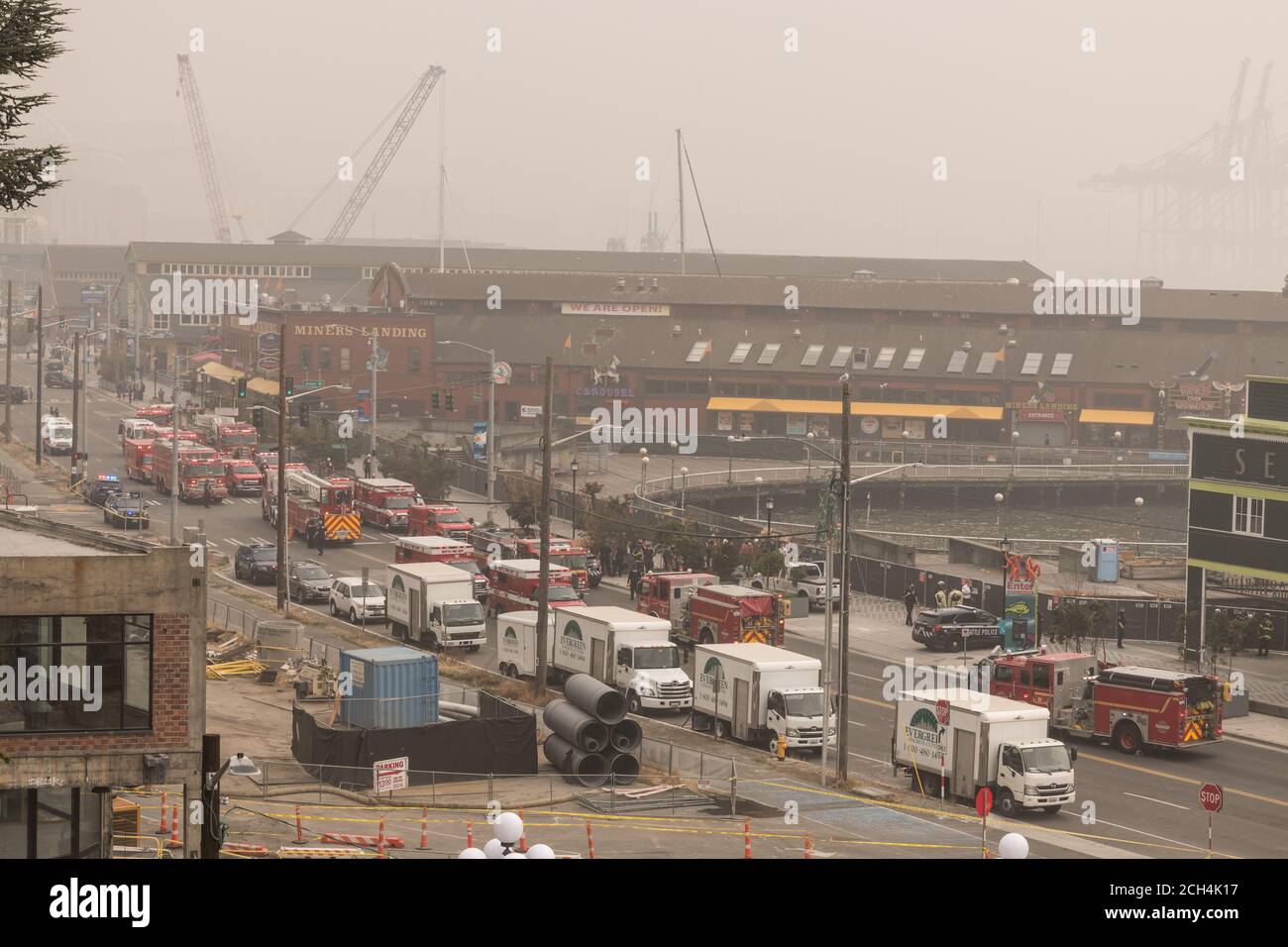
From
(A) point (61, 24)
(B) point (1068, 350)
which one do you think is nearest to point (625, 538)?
(A) point (61, 24)

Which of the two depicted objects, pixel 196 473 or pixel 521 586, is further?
pixel 196 473

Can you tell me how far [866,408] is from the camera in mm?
128375

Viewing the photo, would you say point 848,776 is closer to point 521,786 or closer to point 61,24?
point 521,786

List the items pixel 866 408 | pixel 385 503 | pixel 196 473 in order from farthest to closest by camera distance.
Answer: pixel 866 408, pixel 196 473, pixel 385 503

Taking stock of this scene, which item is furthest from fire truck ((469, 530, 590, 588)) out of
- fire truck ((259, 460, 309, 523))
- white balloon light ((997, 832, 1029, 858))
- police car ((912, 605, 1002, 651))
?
white balloon light ((997, 832, 1029, 858))

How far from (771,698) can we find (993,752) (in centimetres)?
644

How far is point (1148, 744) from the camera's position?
40844mm

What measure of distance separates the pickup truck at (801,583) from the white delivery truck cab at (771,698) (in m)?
21.0

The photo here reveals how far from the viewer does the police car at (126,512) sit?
230 feet

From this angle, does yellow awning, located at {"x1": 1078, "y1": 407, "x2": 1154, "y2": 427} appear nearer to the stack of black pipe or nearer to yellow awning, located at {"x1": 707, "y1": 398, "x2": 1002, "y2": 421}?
yellow awning, located at {"x1": 707, "y1": 398, "x2": 1002, "y2": 421}

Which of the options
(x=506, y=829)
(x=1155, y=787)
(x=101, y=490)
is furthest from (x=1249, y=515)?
(x=101, y=490)

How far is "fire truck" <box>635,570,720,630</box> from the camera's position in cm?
5275

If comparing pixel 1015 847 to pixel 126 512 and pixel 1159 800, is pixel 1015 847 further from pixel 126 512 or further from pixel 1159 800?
pixel 126 512
